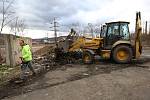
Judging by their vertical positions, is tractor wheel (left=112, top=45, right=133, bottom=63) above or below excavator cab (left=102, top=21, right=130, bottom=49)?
below

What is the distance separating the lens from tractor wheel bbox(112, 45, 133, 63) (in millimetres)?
20344

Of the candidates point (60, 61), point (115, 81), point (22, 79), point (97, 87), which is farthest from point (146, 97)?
point (60, 61)

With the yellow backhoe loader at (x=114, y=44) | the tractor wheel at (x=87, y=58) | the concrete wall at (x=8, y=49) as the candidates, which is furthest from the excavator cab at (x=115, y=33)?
the concrete wall at (x=8, y=49)

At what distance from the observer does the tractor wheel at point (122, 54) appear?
20344 mm

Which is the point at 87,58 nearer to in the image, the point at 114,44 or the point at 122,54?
the point at 114,44

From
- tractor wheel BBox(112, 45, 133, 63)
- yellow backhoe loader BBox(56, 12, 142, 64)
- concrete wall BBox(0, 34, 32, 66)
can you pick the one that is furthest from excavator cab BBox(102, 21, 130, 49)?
concrete wall BBox(0, 34, 32, 66)

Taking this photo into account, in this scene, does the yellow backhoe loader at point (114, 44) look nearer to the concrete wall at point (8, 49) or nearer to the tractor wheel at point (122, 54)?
the tractor wheel at point (122, 54)

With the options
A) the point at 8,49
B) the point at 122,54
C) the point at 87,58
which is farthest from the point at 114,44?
the point at 8,49

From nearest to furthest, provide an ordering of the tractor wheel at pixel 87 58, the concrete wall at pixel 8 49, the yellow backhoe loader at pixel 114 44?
1. the yellow backhoe loader at pixel 114 44
2. the tractor wheel at pixel 87 58
3. the concrete wall at pixel 8 49

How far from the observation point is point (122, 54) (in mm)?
20484

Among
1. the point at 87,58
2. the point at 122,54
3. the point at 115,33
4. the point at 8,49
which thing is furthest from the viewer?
the point at 8,49

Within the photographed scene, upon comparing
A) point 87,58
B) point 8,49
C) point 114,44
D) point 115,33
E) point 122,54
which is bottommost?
point 87,58

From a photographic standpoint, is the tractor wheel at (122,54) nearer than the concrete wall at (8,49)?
Yes

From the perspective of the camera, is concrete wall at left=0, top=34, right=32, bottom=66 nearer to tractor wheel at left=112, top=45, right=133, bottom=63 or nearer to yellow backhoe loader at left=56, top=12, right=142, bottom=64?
yellow backhoe loader at left=56, top=12, right=142, bottom=64
